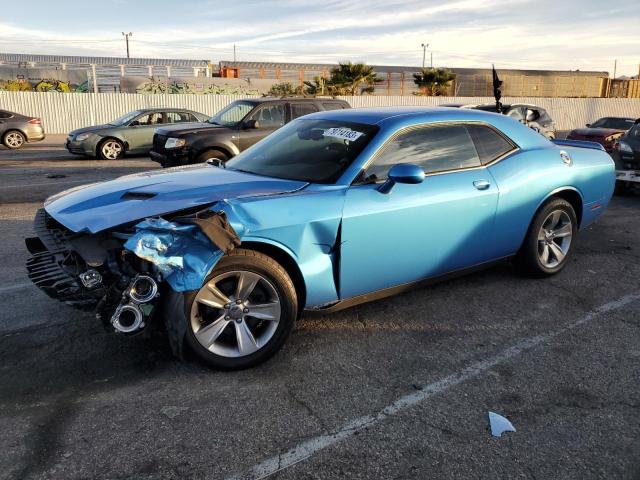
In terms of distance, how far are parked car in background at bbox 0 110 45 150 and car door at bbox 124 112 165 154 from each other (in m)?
4.42

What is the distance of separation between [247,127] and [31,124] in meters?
10.2

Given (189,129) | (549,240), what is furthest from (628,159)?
(189,129)

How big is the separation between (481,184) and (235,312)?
224 cm

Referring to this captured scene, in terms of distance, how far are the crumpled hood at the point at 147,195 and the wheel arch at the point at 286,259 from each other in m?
0.36

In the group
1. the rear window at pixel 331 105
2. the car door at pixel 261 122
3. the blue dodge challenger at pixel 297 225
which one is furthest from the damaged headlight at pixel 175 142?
the blue dodge challenger at pixel 297 225

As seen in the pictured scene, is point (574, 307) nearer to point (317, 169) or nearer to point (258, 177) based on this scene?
point (317, 169)

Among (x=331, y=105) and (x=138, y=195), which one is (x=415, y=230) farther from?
(x=331, y=105)

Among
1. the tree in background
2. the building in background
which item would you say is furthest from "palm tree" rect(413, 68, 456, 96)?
the tree in background

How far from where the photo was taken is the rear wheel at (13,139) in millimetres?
16578

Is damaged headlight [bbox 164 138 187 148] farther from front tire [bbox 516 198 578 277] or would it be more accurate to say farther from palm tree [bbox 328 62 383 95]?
palm tree [bbox 328 62 383 95]

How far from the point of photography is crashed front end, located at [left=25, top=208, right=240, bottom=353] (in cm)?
294

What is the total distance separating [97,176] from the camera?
36.8 feet

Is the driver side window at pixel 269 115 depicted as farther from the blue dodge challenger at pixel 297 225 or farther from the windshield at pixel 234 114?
the blue dodge challenger at pixel 297 225

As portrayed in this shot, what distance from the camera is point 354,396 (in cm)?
306
